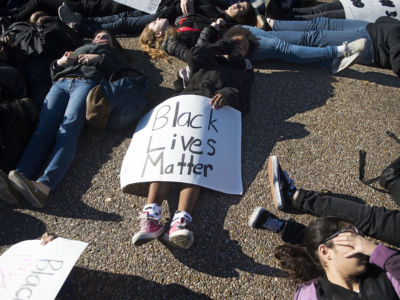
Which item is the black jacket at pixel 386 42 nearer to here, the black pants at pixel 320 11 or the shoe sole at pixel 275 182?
the black pants at pixel 320 11

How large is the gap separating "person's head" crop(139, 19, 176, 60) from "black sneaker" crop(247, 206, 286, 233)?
2.71m

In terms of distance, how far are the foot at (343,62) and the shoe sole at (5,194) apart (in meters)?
3.79

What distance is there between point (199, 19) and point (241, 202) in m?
2.96

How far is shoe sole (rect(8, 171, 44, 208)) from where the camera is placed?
7.88 ft

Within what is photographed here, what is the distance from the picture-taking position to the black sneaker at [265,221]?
7.93 ft

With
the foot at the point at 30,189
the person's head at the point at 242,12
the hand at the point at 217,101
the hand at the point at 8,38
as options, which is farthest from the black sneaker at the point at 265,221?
the hand at the point at 8,38

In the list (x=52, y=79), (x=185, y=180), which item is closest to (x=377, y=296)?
(x=185, y=180)

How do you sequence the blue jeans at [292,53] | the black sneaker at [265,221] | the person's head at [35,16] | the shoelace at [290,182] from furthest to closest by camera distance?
the person's head at [35,16] < the blue jeans at [292,53] < the shoelace at [290,182] < the black sneaker at [265,221]

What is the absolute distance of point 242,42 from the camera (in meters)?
3.77

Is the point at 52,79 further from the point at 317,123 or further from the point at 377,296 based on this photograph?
the point at 377,296

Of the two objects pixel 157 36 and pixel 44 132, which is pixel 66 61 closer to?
pixel 44 132

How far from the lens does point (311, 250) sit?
225cm

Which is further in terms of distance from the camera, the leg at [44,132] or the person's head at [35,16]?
the person's head at [35,16]

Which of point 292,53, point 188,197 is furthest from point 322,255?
point 292,53
